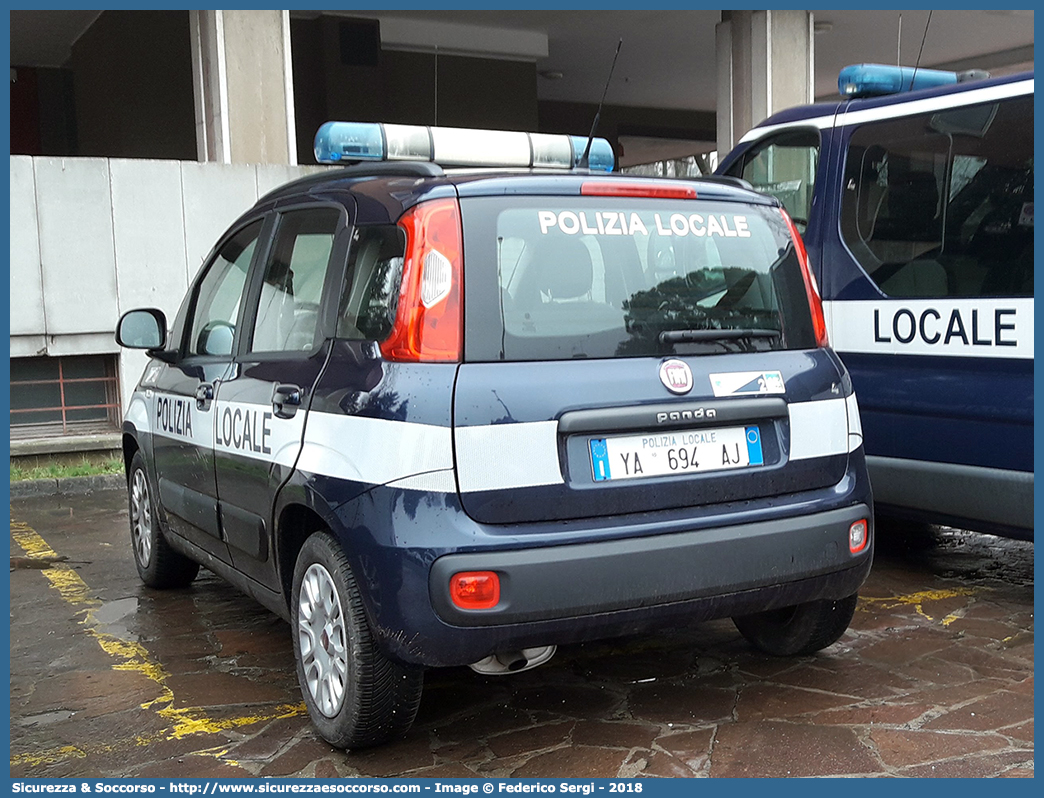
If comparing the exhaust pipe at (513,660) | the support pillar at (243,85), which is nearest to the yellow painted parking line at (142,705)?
the exhaust pipe at (513,660)

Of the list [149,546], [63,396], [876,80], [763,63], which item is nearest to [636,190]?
[876,80]

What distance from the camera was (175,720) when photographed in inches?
149

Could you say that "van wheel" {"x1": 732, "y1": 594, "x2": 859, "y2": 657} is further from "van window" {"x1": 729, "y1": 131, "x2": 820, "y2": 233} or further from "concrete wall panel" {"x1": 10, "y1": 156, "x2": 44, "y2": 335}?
"concrete wall panel" {"x1": 10, "y1": 156, "x2": 44, "y2": 335}

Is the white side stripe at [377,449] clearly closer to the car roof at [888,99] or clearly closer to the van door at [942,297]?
the van door at [942,297]

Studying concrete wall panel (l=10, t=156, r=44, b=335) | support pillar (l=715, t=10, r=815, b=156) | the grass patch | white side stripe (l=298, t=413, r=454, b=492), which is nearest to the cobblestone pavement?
white side stripe (l=298, t=413, r=454, b=492)

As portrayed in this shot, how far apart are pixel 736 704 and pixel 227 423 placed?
1995 millimetres

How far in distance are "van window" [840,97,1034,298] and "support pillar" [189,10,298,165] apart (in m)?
5.78

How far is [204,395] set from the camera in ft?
14.2

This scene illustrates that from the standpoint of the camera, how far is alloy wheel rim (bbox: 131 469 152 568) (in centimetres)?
541

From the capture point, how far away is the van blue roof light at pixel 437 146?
4297 mm

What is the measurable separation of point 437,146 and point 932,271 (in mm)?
2162

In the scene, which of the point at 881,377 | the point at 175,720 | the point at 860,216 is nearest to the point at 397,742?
the point at 175,720

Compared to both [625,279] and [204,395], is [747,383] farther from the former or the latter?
[204,395]

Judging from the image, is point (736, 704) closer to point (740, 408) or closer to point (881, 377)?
point (740, 408)
